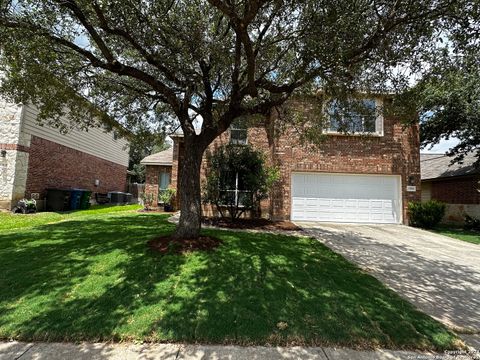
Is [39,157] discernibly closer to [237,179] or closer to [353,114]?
[237,179]

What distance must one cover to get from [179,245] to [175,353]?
10.3 feet

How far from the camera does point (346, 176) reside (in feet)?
40.7

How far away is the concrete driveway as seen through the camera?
13.1 ft

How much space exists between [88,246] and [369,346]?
5810 mm

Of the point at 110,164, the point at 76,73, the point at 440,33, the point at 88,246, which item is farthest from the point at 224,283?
the point at 110,164

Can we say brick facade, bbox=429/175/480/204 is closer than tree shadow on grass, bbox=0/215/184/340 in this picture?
No

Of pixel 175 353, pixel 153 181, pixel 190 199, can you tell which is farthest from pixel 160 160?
pixel 175 353

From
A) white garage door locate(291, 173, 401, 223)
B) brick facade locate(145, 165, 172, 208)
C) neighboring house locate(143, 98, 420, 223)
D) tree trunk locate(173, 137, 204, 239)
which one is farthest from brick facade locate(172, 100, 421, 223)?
tree trunk locate(173, 137, 204, 239)

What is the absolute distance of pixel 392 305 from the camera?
379 cm

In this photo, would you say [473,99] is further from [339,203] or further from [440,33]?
[440,33]

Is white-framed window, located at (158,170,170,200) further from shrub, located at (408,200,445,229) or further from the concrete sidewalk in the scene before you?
shrub, located at (408,200,445,229)

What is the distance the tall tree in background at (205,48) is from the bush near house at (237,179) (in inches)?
120

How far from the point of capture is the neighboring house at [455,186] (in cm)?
1323

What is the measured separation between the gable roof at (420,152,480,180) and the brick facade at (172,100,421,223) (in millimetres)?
3805
